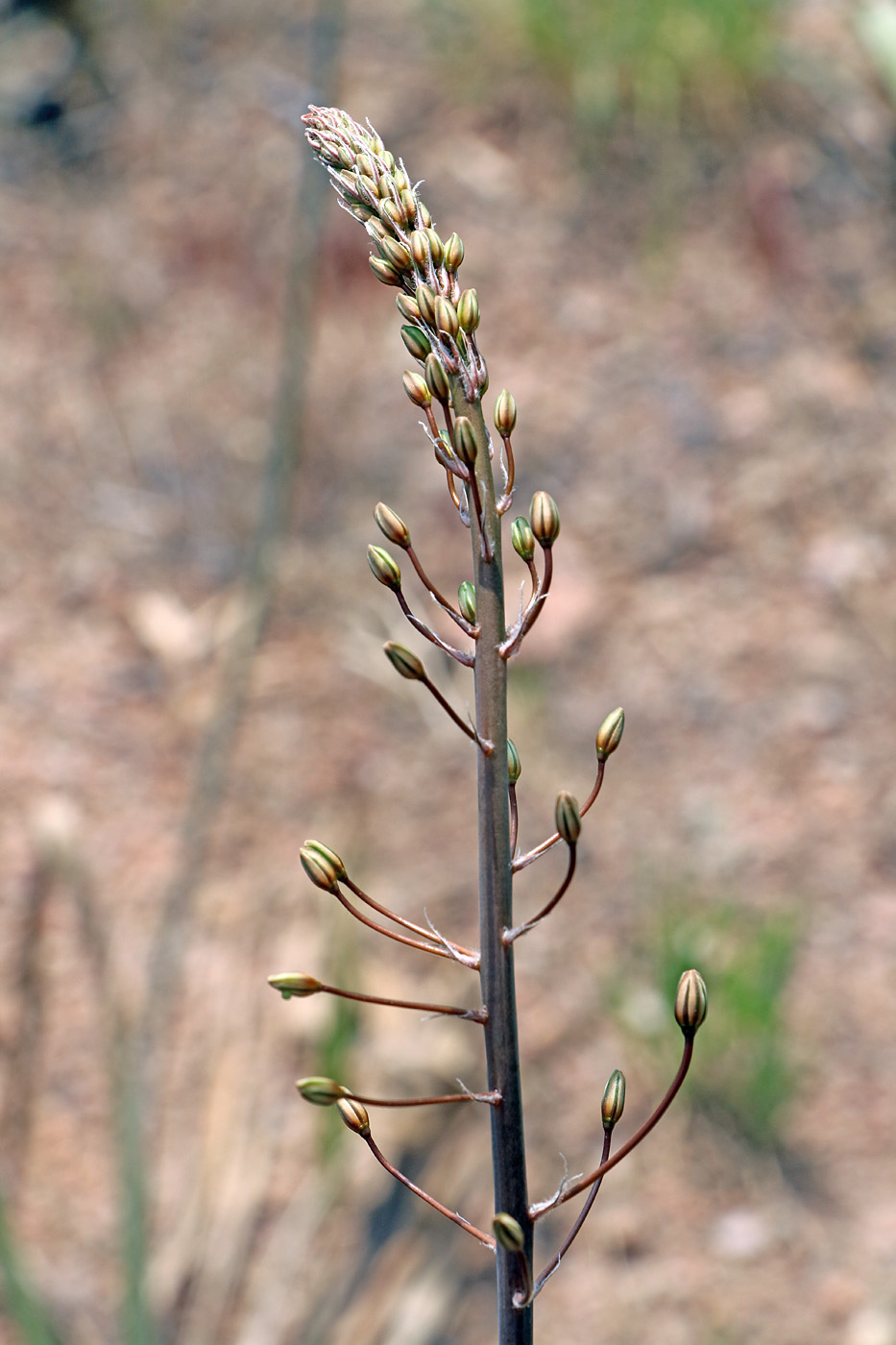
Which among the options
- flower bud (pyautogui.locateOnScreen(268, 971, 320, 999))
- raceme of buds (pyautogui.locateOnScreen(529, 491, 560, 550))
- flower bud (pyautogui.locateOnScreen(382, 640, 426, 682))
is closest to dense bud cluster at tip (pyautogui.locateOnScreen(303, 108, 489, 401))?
raceme of buds (pyautogui.locateOnScreen(529, 491, 560, 550))

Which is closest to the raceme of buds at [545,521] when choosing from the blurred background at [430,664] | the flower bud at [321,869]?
the flower bud at [321,869]

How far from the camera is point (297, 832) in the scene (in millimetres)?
3529

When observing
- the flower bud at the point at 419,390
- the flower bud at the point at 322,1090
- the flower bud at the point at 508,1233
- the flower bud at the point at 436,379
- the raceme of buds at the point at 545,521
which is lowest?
the flower bud at the point at 508,1233

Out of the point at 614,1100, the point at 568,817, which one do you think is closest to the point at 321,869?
the point at 568,817

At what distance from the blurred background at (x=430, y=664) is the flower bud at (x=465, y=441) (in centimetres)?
179

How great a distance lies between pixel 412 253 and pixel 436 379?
0.40 ft

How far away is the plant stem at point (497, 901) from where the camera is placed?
3.31 ft

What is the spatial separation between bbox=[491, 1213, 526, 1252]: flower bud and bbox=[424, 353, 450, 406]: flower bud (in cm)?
65

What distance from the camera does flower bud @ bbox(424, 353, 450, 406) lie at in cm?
95

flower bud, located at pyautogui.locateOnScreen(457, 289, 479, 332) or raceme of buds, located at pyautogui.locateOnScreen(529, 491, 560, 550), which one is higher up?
flower bud, located at pyautogui.locateOnScreen(457, 289, 479, 332)

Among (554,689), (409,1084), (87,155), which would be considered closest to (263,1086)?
(409,1084)

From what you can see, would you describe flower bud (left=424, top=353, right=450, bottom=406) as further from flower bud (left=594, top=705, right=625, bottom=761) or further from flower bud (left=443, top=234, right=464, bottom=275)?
flower bud (left=594, top=705, right=625, bottom=761)

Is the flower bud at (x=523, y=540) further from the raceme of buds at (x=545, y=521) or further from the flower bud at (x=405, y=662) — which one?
the flower bud at (x=405, y=662)

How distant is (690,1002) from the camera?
1007 millimetres
